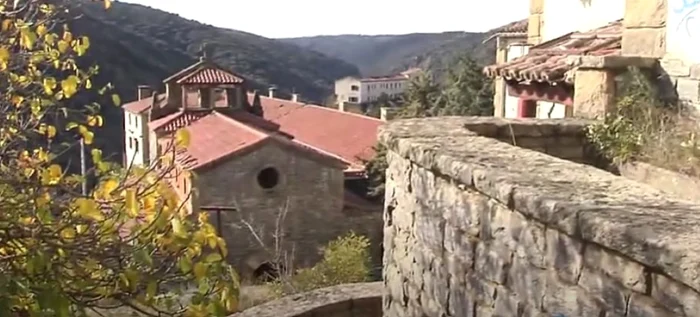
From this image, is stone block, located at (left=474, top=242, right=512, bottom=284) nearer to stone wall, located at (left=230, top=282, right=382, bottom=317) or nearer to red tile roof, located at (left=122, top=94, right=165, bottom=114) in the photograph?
stone wall, located at (left=230, top=282, right=382, bottom=317)

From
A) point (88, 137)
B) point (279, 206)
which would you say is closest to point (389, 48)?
point (279, 206)

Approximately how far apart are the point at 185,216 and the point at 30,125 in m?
1.20

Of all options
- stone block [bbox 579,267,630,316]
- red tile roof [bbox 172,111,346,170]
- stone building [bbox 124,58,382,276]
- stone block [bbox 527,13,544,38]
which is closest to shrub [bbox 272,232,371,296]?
stone building [bbox 124,58,382,276]

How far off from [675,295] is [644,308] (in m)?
0.11

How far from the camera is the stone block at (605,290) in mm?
1702

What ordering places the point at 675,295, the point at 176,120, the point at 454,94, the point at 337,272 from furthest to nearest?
1. the point at 454,94
2. the point at 176,120
3. the point at 337,272
4. the point at 675,295

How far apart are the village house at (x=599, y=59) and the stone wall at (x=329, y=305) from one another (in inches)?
73.9

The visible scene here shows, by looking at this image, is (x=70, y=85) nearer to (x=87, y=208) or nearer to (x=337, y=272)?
(x=87, y=208)

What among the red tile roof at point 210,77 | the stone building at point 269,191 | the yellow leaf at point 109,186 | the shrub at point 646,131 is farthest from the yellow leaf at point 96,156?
the red tile roof at point 210,77

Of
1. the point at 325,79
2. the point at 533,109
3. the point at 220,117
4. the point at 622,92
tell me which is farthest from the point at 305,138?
the point at 325,79

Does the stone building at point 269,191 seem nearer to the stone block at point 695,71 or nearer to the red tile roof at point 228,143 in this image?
the red tile roof at point 228,143

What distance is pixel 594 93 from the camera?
443 centimetres

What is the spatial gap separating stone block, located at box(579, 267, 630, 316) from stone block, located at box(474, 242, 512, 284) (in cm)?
41

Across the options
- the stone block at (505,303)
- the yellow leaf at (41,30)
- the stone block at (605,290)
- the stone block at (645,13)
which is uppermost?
the stone block at (645,13)
